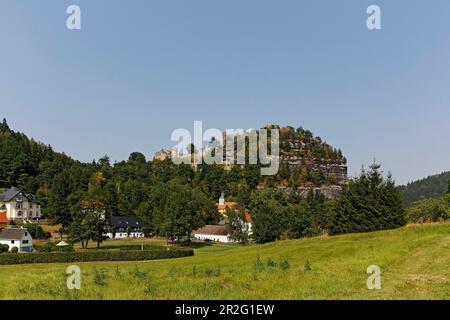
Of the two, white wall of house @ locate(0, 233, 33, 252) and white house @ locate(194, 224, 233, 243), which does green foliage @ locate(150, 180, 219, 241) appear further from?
white wall of house @ locate(0, 233, 33, 252)

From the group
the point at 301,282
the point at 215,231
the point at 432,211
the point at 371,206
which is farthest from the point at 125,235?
the point at 301,282

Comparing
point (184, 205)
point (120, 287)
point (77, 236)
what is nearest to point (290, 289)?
point (120, 287)

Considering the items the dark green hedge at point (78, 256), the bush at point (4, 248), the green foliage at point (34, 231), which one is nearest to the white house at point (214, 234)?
the green foliage at point (34, 231)

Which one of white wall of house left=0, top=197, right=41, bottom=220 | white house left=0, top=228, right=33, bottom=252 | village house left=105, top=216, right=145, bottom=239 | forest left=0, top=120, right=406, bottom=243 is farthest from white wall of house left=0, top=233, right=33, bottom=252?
white wall of house left=0, top=197, right=41, bottom=220

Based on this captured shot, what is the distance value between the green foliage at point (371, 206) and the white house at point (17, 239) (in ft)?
178

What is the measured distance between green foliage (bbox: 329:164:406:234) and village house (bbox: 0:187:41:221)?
330ft

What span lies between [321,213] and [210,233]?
117 ft

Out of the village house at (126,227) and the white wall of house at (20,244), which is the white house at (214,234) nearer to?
the village house at (126,227)

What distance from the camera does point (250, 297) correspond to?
16281 mm

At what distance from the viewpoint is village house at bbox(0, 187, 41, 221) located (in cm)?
12625

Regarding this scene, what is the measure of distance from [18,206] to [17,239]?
180 ft

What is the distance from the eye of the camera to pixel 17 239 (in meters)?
77.6

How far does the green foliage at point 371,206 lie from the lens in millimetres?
50719
